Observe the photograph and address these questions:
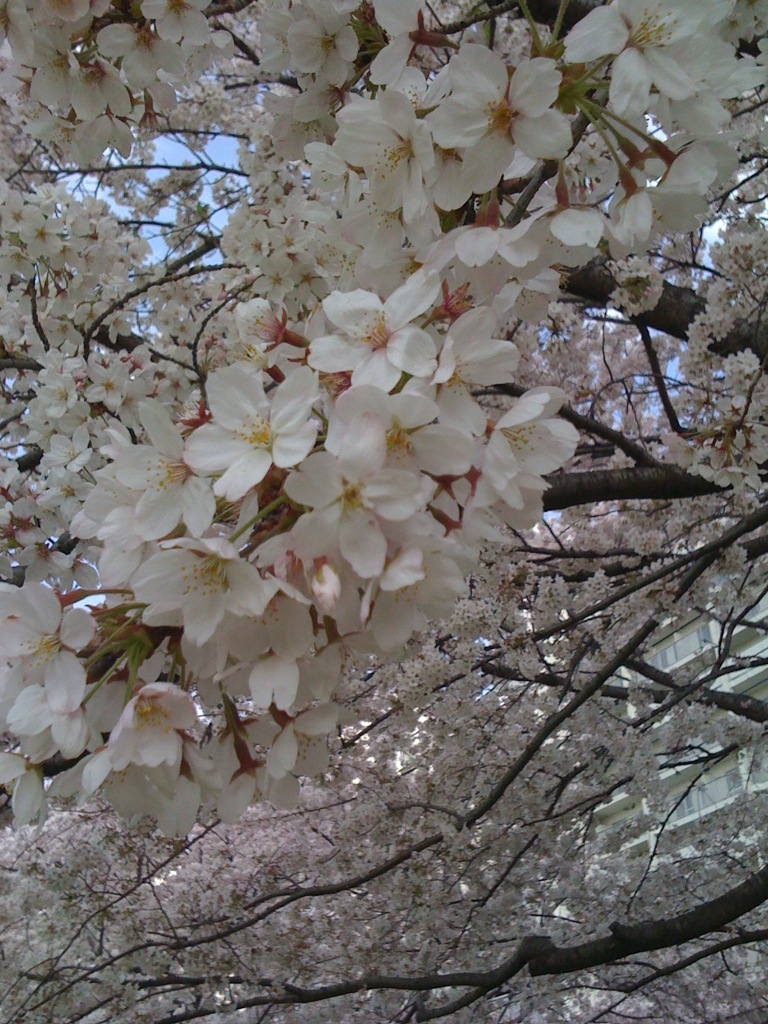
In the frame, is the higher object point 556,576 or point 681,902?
point 556,576

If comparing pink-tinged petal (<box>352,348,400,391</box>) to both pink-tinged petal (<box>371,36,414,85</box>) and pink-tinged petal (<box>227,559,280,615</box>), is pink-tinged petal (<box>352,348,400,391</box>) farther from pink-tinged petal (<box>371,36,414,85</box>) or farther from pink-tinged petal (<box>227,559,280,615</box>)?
pink-tinged petal (<box>371,36,414,85</box>)

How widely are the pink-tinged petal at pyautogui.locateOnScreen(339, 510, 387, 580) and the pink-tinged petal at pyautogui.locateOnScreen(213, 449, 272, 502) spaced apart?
0.33 ft

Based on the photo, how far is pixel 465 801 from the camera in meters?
4.45

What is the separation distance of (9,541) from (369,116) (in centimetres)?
219

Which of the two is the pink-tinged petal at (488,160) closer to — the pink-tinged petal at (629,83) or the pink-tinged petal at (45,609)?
the pink-tinged petal at (629,83)

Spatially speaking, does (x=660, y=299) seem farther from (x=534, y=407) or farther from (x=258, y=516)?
(x=258, y=516)

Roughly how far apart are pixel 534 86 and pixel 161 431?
571 mm

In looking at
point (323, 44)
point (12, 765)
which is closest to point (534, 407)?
point (12, 765)

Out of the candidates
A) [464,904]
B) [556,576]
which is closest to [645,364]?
[556,576]

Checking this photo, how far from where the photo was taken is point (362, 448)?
2.68 feet

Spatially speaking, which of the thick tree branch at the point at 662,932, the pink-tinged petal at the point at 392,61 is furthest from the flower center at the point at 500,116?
the thick tree branch at the point at 662,932

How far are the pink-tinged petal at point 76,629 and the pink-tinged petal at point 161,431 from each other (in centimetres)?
20

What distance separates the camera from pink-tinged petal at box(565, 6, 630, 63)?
0.97 meters

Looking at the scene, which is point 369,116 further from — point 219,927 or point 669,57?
point 219,927
